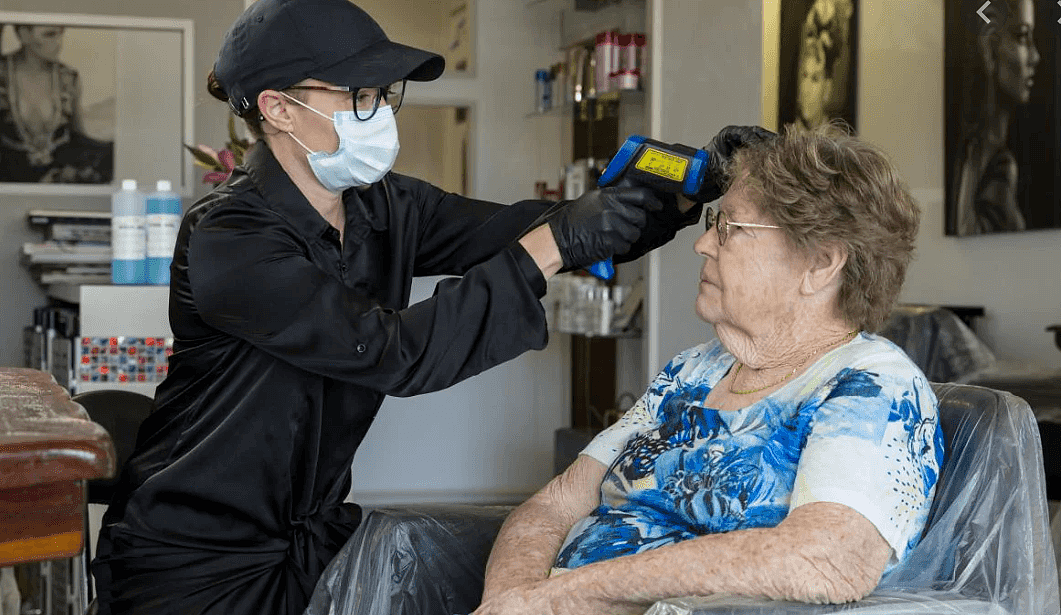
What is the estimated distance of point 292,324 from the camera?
1.63m

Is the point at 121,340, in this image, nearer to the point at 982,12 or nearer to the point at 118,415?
the point at 118,415

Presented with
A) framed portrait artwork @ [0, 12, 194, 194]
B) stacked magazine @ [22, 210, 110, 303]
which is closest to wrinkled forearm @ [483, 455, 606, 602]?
stacked magazine @ [22, 210, 110, 303]

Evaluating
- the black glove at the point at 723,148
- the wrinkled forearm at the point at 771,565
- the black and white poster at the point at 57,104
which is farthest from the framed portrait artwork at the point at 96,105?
the wrinkled forearm at the point at 771,565

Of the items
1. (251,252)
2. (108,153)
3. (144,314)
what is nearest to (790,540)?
(251,252)

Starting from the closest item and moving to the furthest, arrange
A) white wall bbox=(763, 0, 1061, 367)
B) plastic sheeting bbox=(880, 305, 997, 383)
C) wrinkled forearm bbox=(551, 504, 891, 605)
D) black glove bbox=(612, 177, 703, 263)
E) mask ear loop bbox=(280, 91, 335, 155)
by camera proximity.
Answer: wrinkled forearm bbox=(551, 504, 891, 605) → mask ear loop bbox=(280, 91, 335, 155) → black glove bbox=(612, 177, 703, 263) → plastic sheeting bbox=(880, 305, 997, 383) → white wall bbox=(763, 0, 1061, 367)

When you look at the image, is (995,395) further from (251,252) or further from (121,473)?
(121,473)

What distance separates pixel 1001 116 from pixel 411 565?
3.07m

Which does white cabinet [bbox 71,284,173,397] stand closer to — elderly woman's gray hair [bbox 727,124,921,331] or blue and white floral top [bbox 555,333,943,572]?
blue and white floral top [bbox 555,333,943,572]

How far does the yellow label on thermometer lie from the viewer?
5.83 ft

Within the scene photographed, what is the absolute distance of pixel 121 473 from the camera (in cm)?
189

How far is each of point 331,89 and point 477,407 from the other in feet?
12.3

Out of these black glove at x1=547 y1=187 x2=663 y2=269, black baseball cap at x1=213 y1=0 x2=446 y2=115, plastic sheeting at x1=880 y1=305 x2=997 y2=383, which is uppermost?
black baseball cap at x1=213 y1=0 x2=446 y2=115

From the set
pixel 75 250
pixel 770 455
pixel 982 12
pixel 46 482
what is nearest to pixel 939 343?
pixel 982 12

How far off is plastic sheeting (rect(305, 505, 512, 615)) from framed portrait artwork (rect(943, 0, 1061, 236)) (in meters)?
2.69
